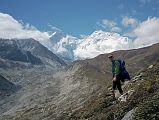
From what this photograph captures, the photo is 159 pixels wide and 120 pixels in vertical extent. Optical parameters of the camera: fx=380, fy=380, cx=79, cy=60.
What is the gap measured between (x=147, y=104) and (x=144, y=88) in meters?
6.17

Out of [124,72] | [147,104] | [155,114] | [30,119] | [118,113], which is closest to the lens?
[155,114]

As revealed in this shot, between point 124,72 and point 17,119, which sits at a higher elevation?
point 124,72

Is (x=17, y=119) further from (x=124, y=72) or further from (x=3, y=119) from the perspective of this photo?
(x=124, y=72)

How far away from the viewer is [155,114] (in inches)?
720

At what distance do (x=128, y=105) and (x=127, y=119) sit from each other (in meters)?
3.52

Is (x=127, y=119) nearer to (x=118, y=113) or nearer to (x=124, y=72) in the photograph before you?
(x=118, y=113)

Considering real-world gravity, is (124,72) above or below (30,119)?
above

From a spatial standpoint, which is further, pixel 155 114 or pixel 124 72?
pixel 124 72

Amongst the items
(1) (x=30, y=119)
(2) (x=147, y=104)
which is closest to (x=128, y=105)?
(2) (x=147, y=104)

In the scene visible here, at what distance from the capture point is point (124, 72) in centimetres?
2505

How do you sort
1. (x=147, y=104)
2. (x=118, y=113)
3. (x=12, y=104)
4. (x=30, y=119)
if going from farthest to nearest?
(x=12, y=104) → (x=30, y=119) → (x=118, y=113) → (x=147, y=104)

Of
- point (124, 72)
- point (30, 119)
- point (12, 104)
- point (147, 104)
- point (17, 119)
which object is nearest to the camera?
point (147, 104)

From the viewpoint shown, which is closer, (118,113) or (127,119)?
(127,119)

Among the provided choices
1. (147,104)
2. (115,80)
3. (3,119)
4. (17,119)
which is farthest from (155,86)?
(3,119)
